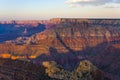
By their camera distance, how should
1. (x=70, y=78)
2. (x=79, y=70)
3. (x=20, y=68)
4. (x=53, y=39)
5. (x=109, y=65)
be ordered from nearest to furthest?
(x=70, y=78)
(x=79, y=70)
(x=20, y=68)
(x=109, y=65)
(x=53, y=39)

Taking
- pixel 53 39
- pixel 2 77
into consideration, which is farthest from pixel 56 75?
pixel 53 39

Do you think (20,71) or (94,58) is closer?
(20,71)

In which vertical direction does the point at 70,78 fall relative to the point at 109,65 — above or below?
above

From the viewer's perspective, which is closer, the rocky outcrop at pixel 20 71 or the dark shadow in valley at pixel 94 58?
the rocky outcrop at pixel 20 71

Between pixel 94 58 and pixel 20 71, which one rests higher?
pixel 20 71

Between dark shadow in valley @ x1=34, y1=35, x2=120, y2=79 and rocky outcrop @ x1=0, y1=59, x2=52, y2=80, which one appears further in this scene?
dark shadow in valley @ x1=34, y1=35, x2=120, y2=79

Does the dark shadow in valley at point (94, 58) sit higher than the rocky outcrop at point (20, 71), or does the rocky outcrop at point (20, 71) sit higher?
the rocky outcrop at point (20, 71)

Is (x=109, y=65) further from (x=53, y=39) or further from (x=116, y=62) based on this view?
(x=53, y=39)

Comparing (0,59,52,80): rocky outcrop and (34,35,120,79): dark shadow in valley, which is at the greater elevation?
(0,59,52,80): rocky outcrop

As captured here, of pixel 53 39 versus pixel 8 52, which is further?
pixel 53 39

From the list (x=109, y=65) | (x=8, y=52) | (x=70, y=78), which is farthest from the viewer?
(x=8, y=52)
